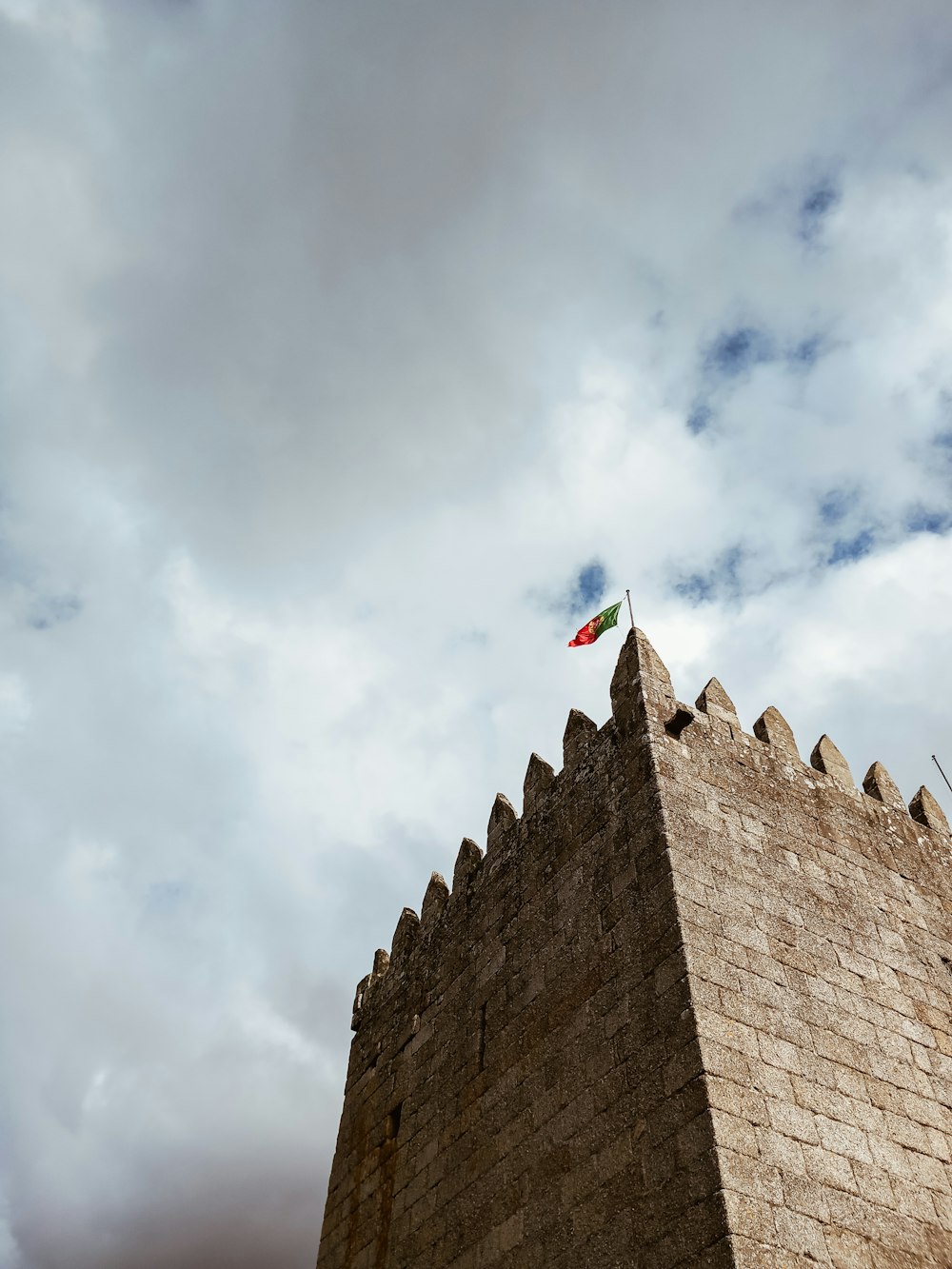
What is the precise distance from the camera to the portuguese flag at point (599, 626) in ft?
34.6

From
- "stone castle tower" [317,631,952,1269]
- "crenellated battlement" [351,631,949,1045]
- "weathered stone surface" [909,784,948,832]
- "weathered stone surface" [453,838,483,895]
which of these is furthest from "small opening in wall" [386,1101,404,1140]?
"weathered stone surface" [909,784,948,832]

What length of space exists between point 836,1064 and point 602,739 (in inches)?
119

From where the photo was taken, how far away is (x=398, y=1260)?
8.52 m

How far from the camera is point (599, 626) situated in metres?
10.5

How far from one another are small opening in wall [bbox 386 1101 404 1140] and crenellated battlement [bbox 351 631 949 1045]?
102 centimetres

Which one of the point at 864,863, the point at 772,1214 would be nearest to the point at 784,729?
the point at 864,863

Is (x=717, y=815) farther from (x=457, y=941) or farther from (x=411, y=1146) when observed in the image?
(x=411, y=1146)

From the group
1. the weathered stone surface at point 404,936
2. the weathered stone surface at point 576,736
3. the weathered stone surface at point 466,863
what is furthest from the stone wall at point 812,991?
the weathered stone surface at point 404,936

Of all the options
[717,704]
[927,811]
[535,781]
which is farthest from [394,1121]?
[927,811]

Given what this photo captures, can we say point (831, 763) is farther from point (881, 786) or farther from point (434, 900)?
point (434, 900)

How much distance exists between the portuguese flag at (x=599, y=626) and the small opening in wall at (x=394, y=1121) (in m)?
4.88

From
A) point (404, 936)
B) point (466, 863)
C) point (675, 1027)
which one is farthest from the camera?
point (404, 936)

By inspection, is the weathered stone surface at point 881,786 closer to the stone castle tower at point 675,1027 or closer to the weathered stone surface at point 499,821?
the stone castle tower at point 675,1027

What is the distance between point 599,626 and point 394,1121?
17.4 feet
